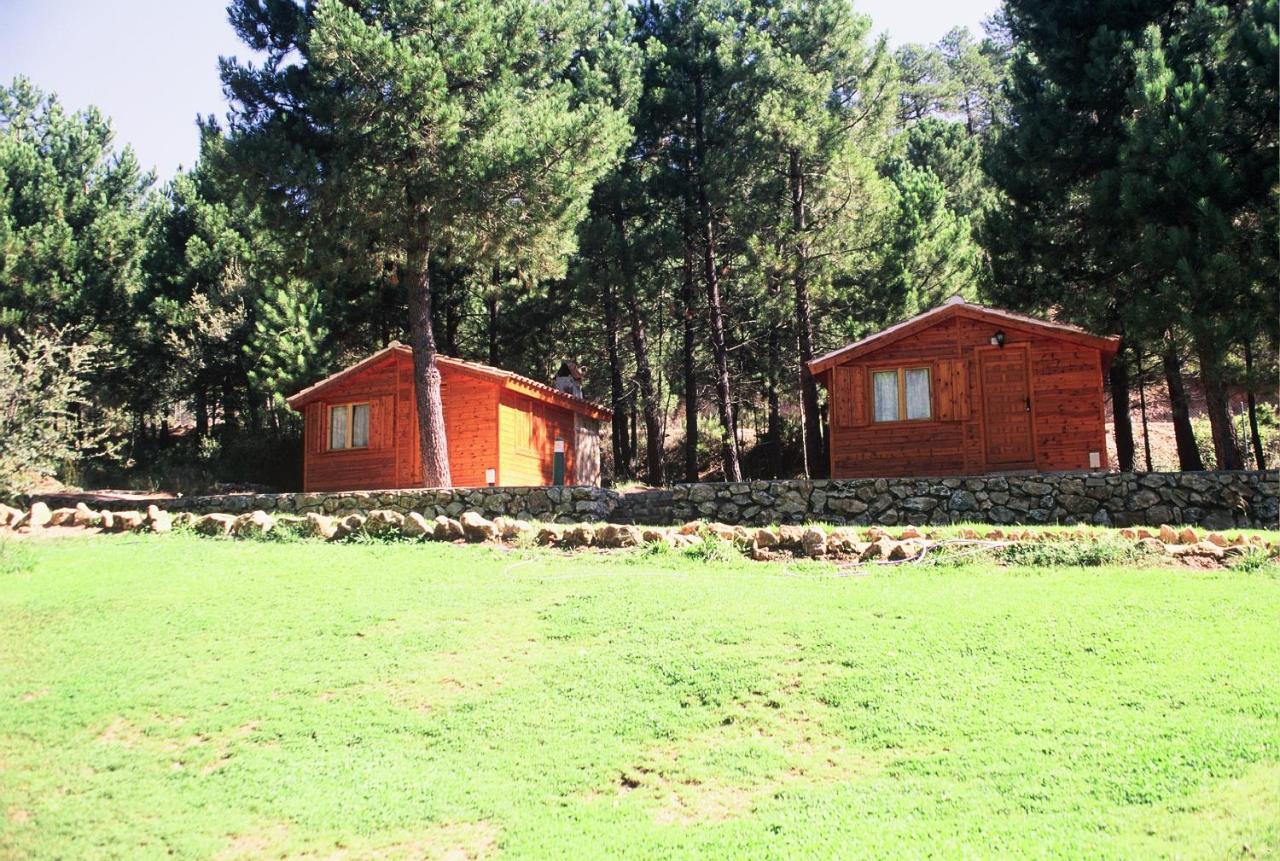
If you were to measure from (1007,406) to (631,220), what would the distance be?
42.2 ft

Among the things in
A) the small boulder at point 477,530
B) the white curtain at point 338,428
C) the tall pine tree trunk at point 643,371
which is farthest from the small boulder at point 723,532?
the tall pine tree trunk at point 643,371

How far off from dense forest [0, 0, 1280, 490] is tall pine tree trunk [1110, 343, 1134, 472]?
6cm

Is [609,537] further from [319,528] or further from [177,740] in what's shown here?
[177,740]

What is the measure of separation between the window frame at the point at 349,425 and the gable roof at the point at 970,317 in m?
10.8

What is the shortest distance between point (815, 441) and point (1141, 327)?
9.15 metres

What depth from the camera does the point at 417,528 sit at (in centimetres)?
1207

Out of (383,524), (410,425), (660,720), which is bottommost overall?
(660,720)

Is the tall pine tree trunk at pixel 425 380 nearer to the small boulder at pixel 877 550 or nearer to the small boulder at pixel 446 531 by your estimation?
the small boulder at pixel 446 531

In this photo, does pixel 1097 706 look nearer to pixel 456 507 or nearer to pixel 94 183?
pixel 456 507

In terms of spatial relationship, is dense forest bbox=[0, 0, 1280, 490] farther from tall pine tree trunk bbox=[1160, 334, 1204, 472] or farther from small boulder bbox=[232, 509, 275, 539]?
small boulder bbox=[232, 509, 275, 539]

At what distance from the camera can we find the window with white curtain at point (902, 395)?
642 inches

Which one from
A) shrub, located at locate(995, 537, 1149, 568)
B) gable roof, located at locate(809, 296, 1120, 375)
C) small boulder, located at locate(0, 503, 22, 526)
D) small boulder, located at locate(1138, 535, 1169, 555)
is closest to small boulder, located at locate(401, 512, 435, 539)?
small boulder, located at locate(0, 503, 22, 526)

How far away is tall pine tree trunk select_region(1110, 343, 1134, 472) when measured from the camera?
62.7ft

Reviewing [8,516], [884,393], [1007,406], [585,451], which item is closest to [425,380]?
[8,516]
